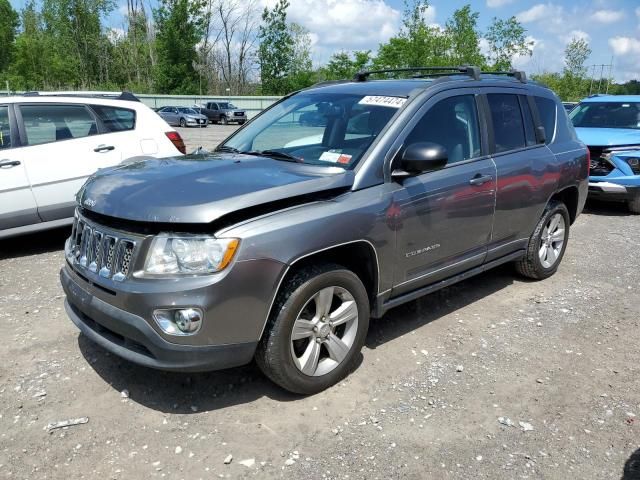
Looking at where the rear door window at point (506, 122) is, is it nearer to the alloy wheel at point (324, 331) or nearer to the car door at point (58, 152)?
the alloy wheel at point (324, 331)

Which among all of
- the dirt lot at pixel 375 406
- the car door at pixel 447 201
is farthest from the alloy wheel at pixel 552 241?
the car door at pixel 447 201

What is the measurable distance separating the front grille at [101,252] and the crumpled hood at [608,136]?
791 cm

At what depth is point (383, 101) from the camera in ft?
12.8

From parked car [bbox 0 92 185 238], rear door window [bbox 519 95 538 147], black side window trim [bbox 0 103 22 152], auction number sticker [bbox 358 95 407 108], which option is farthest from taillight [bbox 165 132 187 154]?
rear door window [bbox 519 95 538 147]

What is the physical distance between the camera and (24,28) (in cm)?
5978

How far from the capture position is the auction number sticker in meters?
3.81

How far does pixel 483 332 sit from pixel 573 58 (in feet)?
166

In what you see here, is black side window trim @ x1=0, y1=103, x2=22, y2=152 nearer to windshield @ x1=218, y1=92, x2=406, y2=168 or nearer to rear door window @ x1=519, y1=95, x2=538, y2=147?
windshield @ x1=218, y1=92, x2=406, y2=168

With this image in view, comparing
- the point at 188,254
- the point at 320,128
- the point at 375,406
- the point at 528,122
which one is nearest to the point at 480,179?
the point at 528,122

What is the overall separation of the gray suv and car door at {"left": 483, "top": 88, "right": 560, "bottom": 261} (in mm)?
17

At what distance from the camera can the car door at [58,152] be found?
19.4 ft

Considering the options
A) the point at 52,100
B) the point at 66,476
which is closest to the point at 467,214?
the point at 66,476

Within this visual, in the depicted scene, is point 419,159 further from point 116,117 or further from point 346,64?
point 346,64

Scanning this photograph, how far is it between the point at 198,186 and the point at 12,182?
365 centimetres
